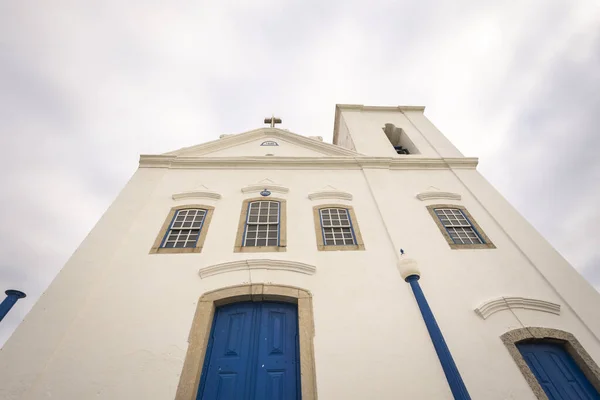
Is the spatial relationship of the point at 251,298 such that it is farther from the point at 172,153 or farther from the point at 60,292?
the point at 172,153

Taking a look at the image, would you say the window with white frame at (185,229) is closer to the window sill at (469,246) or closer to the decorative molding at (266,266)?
the decorative molding at (266,266)

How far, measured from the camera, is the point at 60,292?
18.6 feet

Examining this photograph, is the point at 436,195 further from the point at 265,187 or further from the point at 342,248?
the point at 265,187

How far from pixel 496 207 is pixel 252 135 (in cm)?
901

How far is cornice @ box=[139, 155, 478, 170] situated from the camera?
31.6 feet

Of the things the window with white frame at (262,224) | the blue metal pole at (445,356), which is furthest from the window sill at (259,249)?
the blue metal pole at (445,356)

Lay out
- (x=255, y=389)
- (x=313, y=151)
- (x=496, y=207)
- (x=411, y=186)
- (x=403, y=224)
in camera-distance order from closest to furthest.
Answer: (x=255, y=389), (x=403, y=224), (x=496, y=207), (x=411, y=186), (x=313, y=151)

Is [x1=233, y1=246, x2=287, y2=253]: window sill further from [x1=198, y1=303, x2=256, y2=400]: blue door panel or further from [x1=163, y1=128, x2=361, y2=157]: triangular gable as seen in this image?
[x1=163, y1=128, x2=361, y2=157]: triangular gable

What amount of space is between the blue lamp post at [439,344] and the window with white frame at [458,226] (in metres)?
3.47

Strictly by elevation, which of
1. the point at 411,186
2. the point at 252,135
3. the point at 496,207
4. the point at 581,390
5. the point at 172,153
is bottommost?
the point at 581,390

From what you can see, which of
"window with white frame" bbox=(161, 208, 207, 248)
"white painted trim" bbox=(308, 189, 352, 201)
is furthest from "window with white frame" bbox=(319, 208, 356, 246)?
"window with white frame" bbox=(161, 208, 207, 248)

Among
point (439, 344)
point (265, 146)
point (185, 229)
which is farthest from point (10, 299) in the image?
point (265, 146)

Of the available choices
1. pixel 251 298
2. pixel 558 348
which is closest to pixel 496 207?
pixel 558 348

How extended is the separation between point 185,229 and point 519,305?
25.6ft
